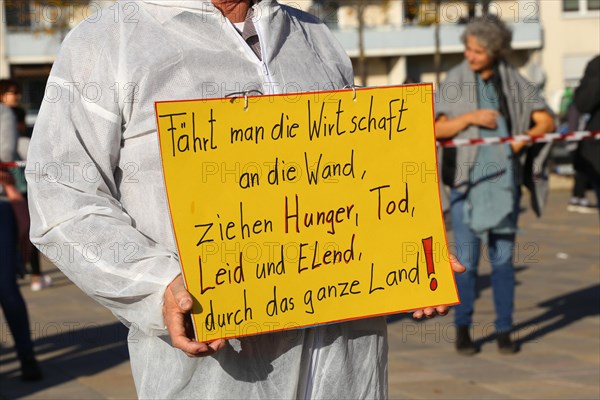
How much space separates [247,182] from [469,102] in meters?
5.12

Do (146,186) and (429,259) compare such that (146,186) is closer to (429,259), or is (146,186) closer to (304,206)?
(304,206)

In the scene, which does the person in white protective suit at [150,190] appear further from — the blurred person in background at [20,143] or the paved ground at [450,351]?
the blurred person in background at [20,143]

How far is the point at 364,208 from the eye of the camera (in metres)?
2.73

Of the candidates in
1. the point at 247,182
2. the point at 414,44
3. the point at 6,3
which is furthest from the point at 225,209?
the point at 414,44

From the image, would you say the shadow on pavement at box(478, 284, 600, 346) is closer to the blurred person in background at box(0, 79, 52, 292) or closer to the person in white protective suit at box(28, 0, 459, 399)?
the blurred person in background at box(0, 79, 52, 292)

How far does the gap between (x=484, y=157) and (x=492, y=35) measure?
2.46 ft

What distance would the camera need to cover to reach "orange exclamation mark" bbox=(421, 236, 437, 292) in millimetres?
2768

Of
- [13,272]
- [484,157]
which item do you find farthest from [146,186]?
[484,157]

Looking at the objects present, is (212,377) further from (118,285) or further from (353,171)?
(353,171)

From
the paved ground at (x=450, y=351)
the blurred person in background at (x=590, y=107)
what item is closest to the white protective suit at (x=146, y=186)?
the paved ground at (x=450, y=351)

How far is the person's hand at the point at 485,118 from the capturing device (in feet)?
24.3

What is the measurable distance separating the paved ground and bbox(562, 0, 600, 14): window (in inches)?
1555

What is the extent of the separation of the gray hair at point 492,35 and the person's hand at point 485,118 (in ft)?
1.22

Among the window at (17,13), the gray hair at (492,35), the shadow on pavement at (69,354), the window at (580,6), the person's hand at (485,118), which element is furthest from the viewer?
the window at (580,6)
